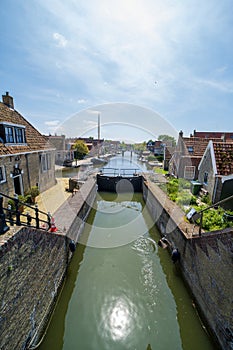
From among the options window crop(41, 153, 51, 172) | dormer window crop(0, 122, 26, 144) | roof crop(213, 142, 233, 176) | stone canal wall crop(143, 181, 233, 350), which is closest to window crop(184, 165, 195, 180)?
roof crop(213, 142, 233, 176)

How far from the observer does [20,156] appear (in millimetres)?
10258

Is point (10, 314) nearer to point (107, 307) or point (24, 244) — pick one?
point (24, 244)

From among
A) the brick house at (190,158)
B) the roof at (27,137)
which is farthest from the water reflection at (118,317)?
the brick house at (190,158)

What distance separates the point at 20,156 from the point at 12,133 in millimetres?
1465

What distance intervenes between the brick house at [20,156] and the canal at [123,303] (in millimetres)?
5419

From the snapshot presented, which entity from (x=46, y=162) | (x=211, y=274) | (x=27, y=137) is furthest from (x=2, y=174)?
(x=211, y=274)

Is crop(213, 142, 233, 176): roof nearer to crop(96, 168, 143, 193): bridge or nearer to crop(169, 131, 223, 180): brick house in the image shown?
crop(169, 131, 223, 180): brick house

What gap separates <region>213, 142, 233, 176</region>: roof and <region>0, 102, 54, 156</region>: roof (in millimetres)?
12648

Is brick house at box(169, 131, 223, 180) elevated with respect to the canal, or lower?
elevated

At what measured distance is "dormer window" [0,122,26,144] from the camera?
926 cm

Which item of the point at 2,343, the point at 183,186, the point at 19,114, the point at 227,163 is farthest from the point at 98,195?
the point at 2,343

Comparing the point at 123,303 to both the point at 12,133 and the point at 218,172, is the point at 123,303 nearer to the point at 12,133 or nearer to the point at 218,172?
the point at 218,172

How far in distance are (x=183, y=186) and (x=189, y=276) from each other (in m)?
8.79

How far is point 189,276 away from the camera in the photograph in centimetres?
635
